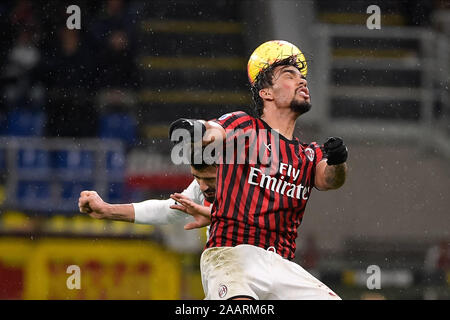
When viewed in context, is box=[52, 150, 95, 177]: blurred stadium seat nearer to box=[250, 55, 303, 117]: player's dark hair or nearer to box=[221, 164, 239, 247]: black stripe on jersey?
box=[250, 55, 303, 117]: player's dark hair

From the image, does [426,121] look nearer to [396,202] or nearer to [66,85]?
[396,202]

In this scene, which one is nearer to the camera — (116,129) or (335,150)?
(335,150)

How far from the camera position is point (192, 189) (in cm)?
512

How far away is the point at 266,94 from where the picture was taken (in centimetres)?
457

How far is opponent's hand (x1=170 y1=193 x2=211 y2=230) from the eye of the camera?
4.50 m

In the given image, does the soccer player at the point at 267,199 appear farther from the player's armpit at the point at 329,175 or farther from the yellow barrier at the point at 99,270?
the yellow barrier at the point at 99,270

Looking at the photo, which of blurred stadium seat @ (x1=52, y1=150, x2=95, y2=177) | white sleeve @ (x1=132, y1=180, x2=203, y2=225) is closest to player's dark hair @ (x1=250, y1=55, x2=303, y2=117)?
white sleeve @ (x1=132, y1=180, x2=203, y2=225)

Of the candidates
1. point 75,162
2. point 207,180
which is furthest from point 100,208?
point 75,162

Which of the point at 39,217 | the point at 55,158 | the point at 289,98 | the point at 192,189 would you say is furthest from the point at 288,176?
the point at 55,158

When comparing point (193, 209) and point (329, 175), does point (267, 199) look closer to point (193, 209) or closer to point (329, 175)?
point (329, 175)

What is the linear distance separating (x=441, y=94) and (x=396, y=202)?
111cm

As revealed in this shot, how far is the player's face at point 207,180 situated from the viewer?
15.5 ft

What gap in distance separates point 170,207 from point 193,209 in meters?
0.11

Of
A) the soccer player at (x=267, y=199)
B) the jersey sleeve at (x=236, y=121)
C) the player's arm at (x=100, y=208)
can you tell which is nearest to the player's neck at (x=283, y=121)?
the soccer player at (x=267, y=199)
